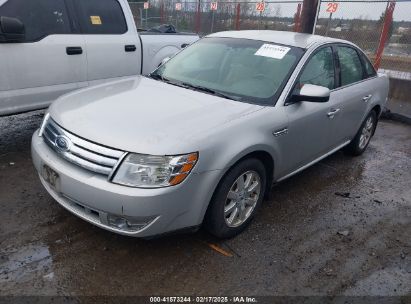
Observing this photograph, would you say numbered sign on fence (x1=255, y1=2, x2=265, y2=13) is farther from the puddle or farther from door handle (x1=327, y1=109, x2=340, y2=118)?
the puddle

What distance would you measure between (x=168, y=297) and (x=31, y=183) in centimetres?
214

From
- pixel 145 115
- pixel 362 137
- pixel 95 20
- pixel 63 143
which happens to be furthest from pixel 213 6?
pixel 63 143

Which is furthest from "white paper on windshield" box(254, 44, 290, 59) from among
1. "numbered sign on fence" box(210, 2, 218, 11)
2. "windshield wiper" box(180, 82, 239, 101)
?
"numbered sign on fence" box(210, 2, 218, 11)

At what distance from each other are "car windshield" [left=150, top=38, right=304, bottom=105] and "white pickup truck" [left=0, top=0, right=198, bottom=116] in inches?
51.7

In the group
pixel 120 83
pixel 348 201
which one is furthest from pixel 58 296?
pixel 348 201

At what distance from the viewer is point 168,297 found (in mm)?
2645

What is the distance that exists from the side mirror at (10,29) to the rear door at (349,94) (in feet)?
11.4

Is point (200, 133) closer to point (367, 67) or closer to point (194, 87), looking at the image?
point (194, 87)

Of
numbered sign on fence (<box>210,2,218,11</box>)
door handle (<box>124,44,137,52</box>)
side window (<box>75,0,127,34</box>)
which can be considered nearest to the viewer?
side window (<box>75,0,127,34</box>)

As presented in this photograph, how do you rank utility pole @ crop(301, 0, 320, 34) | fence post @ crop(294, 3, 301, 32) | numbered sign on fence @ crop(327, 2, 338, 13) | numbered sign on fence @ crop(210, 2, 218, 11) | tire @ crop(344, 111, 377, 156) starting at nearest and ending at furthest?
tire @ crop(344, 111, 377, 156) → utility pole @ crop(301, 0, 320, 34) → numbered sign on fence @ crop(327, 2, 338, 13) → fence post @ crop(294, 3, 301, 32) → numbered sign on fence @ crop(210, 2, 218, 11)

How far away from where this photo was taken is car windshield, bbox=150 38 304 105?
3.52 metres

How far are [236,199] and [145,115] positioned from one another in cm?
102

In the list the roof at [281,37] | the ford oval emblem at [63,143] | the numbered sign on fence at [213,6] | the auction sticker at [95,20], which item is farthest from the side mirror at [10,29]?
the numbered sign on fence at [213,6]

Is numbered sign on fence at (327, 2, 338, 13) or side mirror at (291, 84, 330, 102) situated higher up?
numbered sign on fence at (327, 2, 338, 13)
